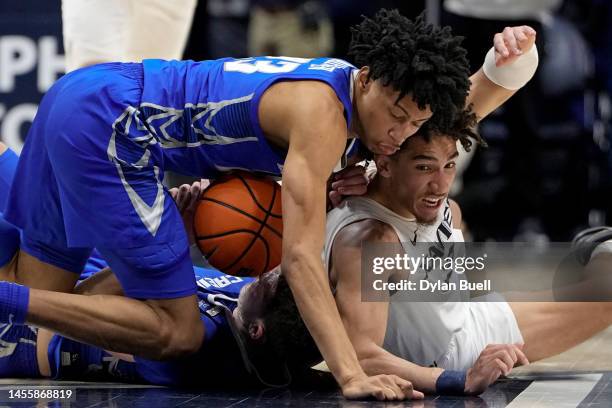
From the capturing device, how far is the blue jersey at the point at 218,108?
12.9ft

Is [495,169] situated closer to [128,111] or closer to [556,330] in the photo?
[556,330]

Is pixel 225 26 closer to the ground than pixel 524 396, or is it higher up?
higher up

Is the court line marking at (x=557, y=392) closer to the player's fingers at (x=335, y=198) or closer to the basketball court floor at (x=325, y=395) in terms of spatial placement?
the basketball court floor at (x=325, y=395)

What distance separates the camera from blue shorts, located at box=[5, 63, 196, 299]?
3.98 meters

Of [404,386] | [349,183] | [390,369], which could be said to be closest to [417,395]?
[404,386]

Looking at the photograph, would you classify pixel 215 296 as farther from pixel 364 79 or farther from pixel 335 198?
pixel 364 79

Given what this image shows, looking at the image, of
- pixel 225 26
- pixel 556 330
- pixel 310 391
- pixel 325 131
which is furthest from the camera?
pixel 225 26

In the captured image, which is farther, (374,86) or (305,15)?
(305,15)

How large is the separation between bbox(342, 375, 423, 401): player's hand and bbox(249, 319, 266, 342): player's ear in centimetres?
47

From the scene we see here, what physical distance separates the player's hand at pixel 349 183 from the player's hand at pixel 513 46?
2.26 feet

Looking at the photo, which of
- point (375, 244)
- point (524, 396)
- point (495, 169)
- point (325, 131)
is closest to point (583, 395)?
point (524, 396)

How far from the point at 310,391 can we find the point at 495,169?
4.39 m

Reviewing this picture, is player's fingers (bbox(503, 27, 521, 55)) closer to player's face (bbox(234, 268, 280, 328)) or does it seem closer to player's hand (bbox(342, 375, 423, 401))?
player's face (bbox(234, 268, 280, 328))

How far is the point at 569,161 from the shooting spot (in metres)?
8.05
